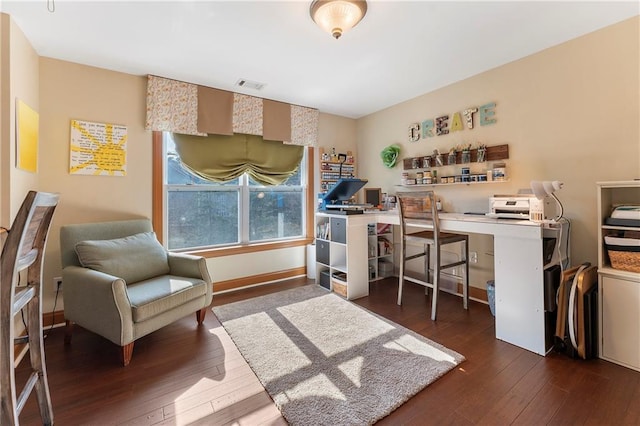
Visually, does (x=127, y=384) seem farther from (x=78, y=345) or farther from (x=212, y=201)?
(x=212, y=201)

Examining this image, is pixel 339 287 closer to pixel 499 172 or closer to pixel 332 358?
pixel 332 358

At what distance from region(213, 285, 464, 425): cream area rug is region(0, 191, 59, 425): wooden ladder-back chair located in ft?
3.54

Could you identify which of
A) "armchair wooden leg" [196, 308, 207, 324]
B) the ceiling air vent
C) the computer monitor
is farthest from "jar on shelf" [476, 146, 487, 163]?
"armchair wooden leg" [196, 308, 207, 324]

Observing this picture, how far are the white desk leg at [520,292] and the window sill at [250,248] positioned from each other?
237cm

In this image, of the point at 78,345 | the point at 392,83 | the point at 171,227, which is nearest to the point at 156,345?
the point at 78,345

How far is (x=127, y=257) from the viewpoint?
2289mm

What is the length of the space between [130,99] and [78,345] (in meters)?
2.26

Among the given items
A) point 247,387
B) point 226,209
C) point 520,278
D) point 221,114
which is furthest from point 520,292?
point 221,114

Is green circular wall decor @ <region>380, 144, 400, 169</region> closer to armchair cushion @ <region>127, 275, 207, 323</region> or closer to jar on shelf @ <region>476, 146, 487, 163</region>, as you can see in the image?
jar on shelf @ <region>476, 146, 487, 163</region>

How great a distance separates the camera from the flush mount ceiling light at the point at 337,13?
1.75m

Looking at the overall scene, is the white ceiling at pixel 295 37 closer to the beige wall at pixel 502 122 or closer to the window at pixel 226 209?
the beige wall at pixel 502 122

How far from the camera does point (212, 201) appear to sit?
3355 mm

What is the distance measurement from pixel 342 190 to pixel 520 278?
1895 mm

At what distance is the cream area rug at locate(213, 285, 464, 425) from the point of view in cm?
150
